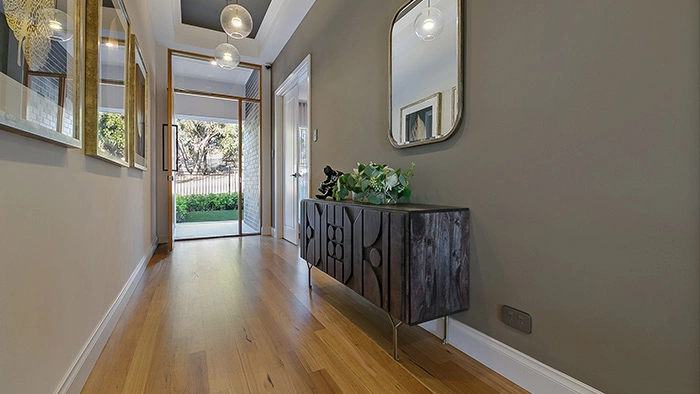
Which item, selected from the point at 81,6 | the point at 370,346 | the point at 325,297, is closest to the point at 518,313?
the point at 370,346

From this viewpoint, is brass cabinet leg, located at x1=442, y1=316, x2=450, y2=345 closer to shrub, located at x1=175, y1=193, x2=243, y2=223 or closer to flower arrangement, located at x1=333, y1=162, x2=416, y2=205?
flower arrangement, located at x1=333, y1=162, x2=416, y2=205

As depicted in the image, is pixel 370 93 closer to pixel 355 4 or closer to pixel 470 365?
pixel 355 4

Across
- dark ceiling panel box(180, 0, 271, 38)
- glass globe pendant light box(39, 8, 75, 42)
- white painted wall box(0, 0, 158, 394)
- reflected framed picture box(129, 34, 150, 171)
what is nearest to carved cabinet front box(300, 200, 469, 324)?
white painted wall box(0, 0, 158, 394)

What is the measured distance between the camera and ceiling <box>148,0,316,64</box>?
339 centimetres

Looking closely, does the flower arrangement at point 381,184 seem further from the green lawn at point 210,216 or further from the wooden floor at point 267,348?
the green lawn at point 210,216

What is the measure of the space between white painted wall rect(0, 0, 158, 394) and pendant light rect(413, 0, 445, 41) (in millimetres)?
1766

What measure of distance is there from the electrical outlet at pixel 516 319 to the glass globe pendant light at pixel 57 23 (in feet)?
6.43

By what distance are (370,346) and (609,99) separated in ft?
4.71

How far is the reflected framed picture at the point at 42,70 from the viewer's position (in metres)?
0.73

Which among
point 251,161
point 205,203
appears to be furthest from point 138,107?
point 205,203

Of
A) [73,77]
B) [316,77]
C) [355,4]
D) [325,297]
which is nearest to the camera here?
[73,77]

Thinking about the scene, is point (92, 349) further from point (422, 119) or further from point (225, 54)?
point (225, 54)

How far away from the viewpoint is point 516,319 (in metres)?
1.27

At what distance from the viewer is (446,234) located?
55.5 inches
